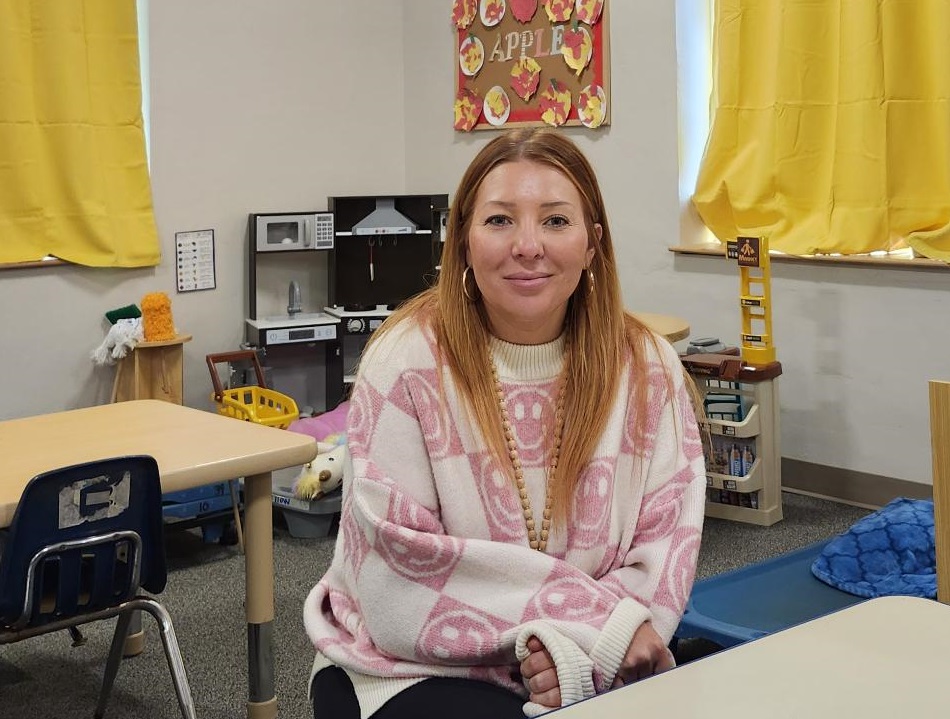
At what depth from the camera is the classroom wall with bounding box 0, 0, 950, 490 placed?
4.00 meters

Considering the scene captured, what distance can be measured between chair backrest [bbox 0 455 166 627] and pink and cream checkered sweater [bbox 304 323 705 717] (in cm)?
62

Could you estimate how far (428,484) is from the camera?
4.93ft

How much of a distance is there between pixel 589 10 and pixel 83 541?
136 inches

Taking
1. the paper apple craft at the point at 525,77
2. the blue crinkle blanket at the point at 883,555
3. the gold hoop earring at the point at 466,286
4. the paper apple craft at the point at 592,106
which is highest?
the paper apple craft at the point at 525,77

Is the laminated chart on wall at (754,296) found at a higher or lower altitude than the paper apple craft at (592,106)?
lower

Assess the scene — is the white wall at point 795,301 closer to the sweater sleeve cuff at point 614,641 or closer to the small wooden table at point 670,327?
the small wooden table at point 670,327

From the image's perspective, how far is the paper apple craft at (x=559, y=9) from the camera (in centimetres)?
483

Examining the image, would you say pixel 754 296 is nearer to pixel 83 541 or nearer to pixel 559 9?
pixel 559 9

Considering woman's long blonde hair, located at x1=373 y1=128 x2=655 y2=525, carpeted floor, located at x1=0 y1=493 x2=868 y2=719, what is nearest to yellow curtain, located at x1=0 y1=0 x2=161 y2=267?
carpeted floor, located at x1=0 y1=493 x2=868 y2=719

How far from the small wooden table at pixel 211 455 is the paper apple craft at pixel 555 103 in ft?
9.16

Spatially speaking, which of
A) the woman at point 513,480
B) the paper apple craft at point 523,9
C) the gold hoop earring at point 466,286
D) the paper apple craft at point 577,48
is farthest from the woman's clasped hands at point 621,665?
the paper apple craft at point 523,9

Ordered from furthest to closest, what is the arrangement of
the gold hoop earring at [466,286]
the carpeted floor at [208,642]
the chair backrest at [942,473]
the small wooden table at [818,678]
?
the carpeted floor at [208,642], the gold hoop earring at [466,286], the chair backrest at [942,473], the small wooden table at [818,678]

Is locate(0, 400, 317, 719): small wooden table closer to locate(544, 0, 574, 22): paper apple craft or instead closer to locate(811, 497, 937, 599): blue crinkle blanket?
locate(811, 497, 937, 599): blue crinkle blanket

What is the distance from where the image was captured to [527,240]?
1522 mm
